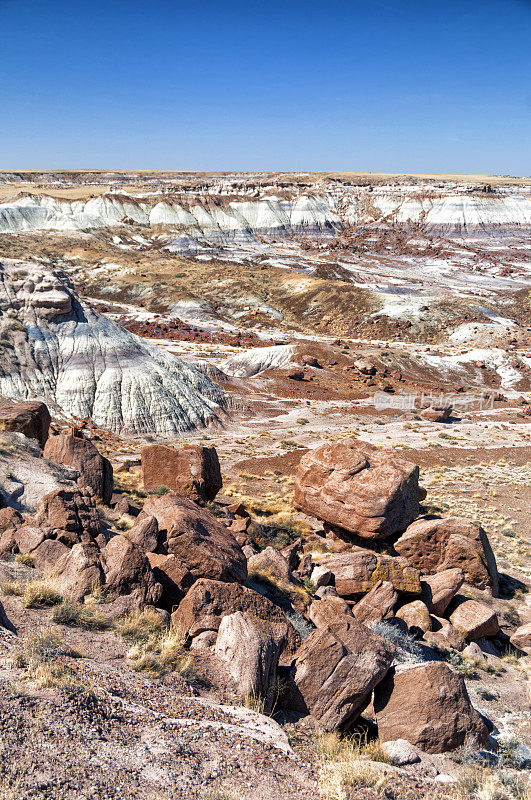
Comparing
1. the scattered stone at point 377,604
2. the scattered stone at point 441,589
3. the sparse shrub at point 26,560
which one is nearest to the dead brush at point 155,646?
the sparse shrub at point 26,560

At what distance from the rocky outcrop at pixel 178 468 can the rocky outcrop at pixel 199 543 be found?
764 centimetres

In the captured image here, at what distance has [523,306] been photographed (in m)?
75.3

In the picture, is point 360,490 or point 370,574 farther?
point 360,490

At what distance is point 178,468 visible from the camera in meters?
18.9

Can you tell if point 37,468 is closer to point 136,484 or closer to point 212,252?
point 136,484

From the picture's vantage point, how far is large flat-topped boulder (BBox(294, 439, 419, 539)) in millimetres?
15695

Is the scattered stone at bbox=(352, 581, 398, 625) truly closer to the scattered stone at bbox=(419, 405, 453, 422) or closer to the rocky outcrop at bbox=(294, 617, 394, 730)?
the rocky outcrop at bbox=(294, 617, 394, 730)

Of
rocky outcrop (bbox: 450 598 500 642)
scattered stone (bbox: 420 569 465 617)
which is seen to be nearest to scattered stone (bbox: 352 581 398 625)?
scattered stone (bbox: 420 569 465 617)

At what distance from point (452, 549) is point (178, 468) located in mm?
9429

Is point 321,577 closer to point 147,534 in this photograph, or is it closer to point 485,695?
point 485,695

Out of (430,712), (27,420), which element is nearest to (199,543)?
(430,712)

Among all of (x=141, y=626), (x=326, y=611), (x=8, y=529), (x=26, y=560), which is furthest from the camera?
(x=8, y=529)

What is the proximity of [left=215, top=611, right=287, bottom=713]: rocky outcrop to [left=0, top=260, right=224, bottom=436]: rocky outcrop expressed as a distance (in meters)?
25.3

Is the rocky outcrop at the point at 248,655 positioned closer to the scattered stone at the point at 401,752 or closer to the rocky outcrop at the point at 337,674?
the rocky outcrop at the point at 337,674
